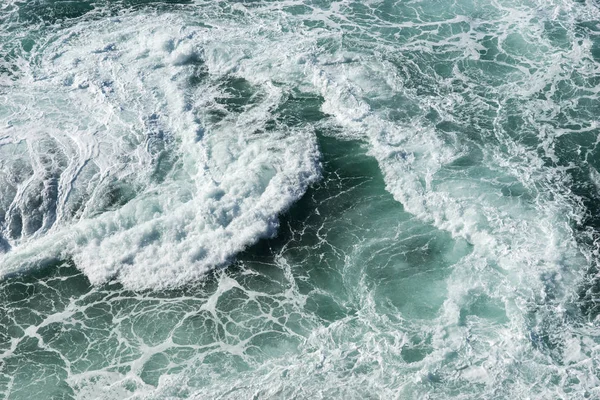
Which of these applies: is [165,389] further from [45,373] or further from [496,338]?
[496,338]

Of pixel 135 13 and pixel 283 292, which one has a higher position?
pixel 135 13

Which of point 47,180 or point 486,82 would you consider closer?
point 47,180

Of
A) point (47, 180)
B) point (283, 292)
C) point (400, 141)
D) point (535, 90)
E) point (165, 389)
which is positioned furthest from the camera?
point (535, 90)

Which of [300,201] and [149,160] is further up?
[149,160]

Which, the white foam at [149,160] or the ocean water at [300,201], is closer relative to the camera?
the ocean water at [300,201]

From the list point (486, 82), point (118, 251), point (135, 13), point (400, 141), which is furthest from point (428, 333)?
point (135, 13)

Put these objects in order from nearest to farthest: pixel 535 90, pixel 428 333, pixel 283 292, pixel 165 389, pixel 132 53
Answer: pixel 165 389
pixel 428 333
pixel 283 292
pixel 535 90
pixel 132 53

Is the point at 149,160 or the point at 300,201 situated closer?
the point at 300,201

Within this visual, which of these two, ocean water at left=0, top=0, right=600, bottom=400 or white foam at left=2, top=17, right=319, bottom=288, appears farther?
white foam at left=2, top=17, right=319, bottom=288
